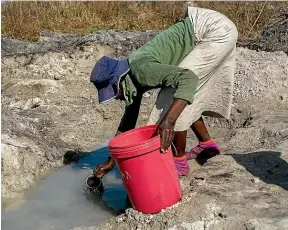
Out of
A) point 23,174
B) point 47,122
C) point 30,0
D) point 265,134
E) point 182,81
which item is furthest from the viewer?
point 30,0

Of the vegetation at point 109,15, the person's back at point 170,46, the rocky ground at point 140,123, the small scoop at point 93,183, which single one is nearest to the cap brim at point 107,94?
the person's back at point 170,46

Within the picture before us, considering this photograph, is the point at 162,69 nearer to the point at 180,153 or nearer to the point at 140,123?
the point at 180,153

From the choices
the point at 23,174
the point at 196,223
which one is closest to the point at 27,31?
the point at 23,174

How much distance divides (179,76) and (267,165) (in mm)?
1219

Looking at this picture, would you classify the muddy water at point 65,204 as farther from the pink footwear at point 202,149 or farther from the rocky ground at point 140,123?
the pink footwear at point 202,149

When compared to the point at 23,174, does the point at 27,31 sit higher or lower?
lower

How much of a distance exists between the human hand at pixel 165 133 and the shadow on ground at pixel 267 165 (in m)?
0.90

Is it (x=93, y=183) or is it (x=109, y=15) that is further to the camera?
(x=109, y=15)

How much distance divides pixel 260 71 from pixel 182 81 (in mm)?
3828

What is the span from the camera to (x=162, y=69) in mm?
3488

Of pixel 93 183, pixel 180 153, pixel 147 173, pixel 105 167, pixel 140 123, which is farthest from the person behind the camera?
pixel 140 123

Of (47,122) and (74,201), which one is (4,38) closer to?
(47,122)

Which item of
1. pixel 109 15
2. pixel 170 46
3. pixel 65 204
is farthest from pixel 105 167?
pixel 109 15

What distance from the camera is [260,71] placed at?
703 centimetres
